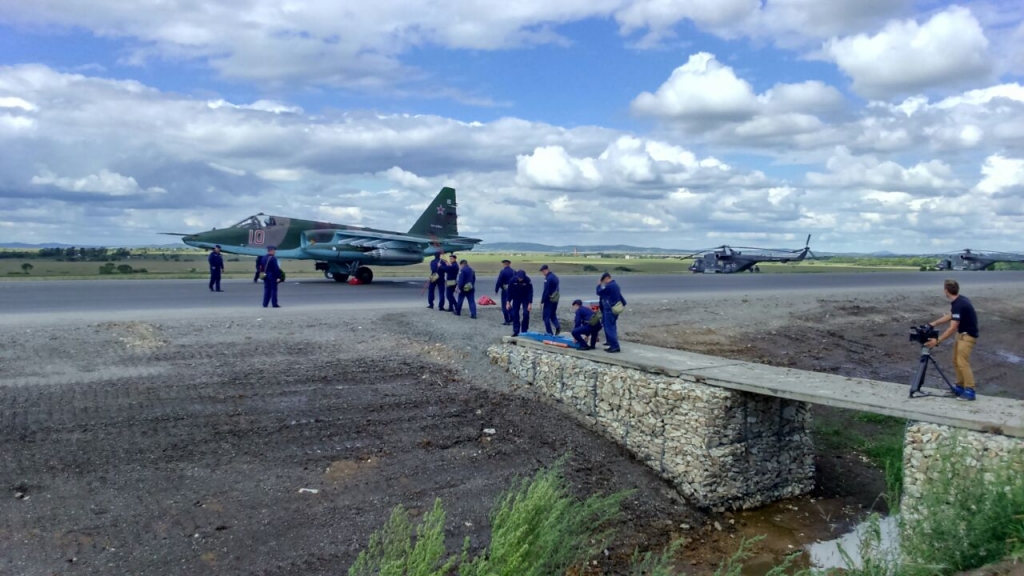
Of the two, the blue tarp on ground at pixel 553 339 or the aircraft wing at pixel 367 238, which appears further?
the aircraft wing at pixel 367 238

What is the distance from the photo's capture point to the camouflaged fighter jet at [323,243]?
30484mm

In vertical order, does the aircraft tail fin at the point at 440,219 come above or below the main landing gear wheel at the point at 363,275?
above

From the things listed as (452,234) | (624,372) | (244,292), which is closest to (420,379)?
(624,372)

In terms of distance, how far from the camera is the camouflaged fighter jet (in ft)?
100

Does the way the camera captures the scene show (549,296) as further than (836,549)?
Yes

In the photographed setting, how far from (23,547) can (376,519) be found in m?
4.27

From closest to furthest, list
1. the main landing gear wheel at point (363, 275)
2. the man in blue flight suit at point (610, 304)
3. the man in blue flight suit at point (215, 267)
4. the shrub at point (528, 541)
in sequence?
1. the shrub at point (528, 541)
2. the man in blue flight suit at point (610, 304)
3. the man in blue flight suit at point (215, 267)
4. the main landing gear wheel at point (363, 275)

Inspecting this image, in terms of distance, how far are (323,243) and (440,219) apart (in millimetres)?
8910

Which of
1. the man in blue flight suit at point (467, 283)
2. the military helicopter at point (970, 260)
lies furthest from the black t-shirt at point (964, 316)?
the military helicopter at point (970, 260)

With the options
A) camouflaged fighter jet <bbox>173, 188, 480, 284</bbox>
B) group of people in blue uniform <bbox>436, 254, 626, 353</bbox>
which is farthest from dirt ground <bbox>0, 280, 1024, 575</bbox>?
camouflaged fighter jet <bbox>173, 188, 480, 284</bbox>

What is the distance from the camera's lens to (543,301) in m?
17.4

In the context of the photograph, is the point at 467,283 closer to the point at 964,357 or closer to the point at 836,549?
the point at 836,549

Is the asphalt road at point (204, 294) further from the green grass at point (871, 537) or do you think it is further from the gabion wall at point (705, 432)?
the green grass at point (871, 537)

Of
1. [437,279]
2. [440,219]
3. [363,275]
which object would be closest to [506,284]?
[437,279]
